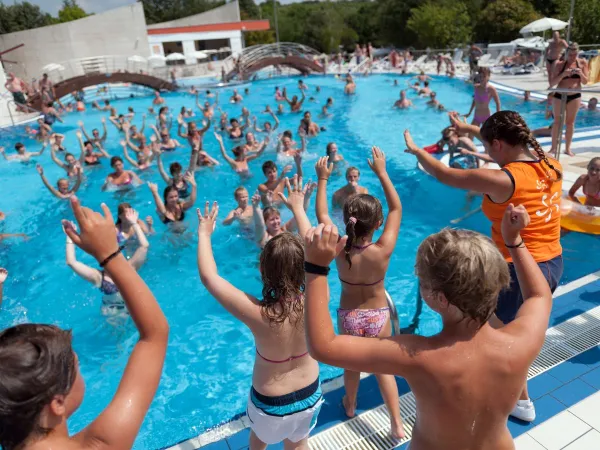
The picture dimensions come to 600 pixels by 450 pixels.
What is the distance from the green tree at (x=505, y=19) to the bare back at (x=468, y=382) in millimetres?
39308

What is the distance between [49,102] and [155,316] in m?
23.4

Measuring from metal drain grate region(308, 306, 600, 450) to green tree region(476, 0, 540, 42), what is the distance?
37.0 m

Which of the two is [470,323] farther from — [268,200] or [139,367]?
[268,200]

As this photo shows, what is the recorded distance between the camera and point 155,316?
1.58m

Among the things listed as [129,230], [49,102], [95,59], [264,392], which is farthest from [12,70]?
[264,392]

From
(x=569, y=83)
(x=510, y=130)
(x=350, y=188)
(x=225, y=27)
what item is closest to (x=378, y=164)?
(x=510, y=130)

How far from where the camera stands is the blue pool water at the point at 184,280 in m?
4.54

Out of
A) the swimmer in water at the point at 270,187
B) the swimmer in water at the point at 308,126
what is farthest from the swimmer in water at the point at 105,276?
the swimmer in water at the point at 308,126

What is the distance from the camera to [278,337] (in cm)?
233

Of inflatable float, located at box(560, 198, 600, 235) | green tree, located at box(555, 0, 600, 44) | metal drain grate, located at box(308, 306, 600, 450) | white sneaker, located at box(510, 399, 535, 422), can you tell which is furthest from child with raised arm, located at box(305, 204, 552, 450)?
green tree, located at box(555, 0, 600, 44)

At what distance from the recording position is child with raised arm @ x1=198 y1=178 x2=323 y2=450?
2.24m

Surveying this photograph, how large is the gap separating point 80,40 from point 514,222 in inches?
1574

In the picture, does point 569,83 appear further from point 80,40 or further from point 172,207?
point 80,40

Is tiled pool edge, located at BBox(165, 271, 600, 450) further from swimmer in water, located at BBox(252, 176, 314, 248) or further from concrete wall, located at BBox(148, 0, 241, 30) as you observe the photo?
concrete wall, located at BBox(148, 0, 241, 30)
